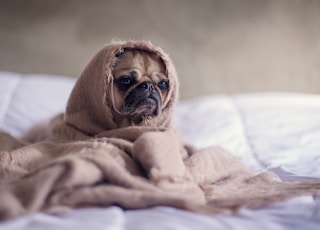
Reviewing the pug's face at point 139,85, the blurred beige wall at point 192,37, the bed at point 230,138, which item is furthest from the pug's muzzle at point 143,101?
the blurred beige wall at point 192,37

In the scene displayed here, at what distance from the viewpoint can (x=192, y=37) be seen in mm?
2047

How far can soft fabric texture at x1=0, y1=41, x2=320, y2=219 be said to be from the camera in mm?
663

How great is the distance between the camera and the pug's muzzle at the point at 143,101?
1.01m

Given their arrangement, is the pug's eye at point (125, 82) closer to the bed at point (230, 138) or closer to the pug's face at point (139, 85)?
the pug's face at point (139, 85)

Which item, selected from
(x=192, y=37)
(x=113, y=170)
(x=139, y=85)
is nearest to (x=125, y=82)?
(x=139, y=85)

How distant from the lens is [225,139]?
1.37 metres

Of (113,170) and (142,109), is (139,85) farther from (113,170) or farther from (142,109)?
(113,170)

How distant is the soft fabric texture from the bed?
0.02 metres

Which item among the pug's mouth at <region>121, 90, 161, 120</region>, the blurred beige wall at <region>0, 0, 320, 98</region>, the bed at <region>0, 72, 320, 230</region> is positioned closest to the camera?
the bed at <region>0, 72, 320, 230</region>

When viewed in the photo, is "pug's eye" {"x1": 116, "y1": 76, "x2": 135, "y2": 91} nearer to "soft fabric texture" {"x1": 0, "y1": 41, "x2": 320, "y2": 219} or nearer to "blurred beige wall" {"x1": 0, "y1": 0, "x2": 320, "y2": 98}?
"soft fabric texture" {"x1": 0, "y1": 41, "x2": 320, "y2": 219}

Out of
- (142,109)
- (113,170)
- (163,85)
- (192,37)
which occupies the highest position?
(192,37)

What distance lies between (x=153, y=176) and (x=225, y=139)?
2.23ft

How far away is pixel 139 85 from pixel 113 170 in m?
0.39

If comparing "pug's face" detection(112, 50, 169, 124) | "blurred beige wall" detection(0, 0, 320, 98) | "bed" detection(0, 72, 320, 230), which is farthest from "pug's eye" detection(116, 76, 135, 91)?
"blurred beige wall" detection(0, 0, 320, 98)
